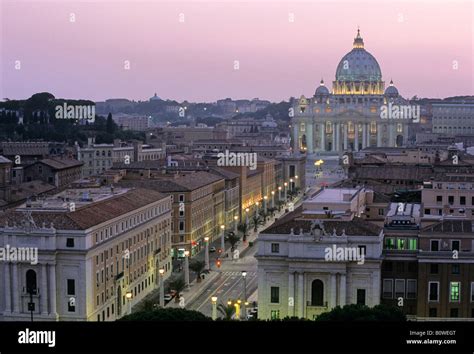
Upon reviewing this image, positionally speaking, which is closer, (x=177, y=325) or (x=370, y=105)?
(x=177, y=325)

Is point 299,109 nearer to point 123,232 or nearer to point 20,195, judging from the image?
point 20,195

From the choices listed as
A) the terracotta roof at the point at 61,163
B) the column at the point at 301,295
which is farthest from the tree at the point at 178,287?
the terracotta roof at the point at 61,163

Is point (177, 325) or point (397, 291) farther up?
point (177, 325)

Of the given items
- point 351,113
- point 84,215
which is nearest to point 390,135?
point 351,113

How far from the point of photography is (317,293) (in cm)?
2058

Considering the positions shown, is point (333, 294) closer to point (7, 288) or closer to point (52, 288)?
point (52, 288)

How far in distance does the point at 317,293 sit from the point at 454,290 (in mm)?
3144

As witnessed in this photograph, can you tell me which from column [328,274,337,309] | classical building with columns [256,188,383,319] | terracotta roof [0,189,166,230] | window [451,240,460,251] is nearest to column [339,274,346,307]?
classical building with columns [256,188,383,319]

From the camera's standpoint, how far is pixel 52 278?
69.7 ft

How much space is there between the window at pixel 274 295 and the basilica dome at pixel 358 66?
334ft

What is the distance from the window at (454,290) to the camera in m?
20.0

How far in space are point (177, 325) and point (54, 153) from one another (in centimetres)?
5157

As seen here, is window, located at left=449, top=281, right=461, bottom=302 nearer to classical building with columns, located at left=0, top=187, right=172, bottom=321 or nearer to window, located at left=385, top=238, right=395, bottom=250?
window, located at left=385, top=238, right=395, bottom=250

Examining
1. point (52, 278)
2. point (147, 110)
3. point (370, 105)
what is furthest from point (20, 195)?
point (147, 110)
